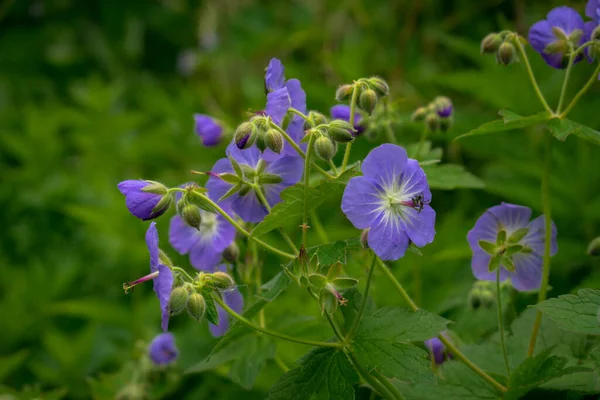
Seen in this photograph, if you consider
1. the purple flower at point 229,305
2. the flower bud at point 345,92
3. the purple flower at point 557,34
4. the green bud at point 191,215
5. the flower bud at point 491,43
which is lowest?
the purple flower at point 229,305

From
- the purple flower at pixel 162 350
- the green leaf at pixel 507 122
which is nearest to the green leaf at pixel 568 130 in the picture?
the green leaf at pixel 507 122

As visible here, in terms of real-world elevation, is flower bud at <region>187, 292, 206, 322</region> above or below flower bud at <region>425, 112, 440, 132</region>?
below

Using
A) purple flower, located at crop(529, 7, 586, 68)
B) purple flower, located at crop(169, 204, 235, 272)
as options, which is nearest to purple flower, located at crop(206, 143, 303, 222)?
purple flower, located at crop(169, 204, 235, 272)

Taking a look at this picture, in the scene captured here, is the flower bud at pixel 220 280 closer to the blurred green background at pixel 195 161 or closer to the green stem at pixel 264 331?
the green stem at pixel 264 331

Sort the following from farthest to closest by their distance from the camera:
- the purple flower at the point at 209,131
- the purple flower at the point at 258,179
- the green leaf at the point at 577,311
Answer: the purple flower at the point at 209,131 < the purple flower at the point at 258,179 < the green leaf at the point at 577,311

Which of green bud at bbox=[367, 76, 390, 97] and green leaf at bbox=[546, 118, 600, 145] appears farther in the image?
green bud at bbox=[367, 76, 390, 97]

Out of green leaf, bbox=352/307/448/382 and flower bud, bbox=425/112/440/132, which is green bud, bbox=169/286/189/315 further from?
flower bud, bbox=425/112/440/132

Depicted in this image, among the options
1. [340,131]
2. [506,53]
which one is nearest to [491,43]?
[506,53]
